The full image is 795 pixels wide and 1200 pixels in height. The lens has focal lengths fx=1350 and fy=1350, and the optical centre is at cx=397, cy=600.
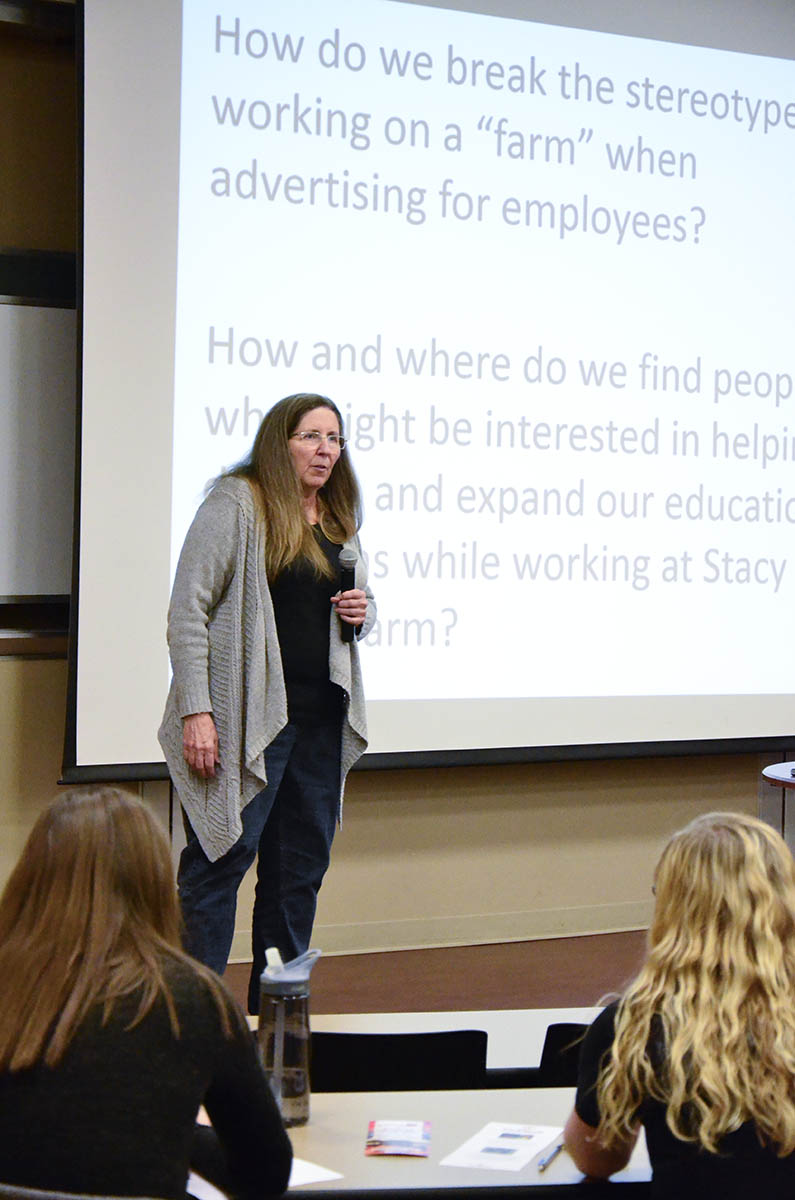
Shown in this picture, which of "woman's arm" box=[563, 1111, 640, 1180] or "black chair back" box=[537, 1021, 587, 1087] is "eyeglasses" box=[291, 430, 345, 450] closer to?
"black chair back" box=[537, 1021, 587, 1087]

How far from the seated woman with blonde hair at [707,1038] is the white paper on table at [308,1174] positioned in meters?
0.27

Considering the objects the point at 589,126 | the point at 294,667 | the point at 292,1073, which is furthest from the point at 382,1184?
the point at 589,126

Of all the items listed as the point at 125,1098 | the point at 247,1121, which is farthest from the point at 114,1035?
the point at 247,1121

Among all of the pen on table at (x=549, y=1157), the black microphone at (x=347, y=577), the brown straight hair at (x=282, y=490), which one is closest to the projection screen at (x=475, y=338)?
the brown straight hair at (x=282, y=490)

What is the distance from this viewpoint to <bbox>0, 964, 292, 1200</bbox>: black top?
1.21m

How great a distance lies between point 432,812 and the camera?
13.8 feet

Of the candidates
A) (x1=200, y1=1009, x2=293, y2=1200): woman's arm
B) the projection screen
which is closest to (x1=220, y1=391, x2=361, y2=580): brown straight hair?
the projection screen

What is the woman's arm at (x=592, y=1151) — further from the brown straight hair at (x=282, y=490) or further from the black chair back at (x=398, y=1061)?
the brown straight hair at (x=282, y=490)

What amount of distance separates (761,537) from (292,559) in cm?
222

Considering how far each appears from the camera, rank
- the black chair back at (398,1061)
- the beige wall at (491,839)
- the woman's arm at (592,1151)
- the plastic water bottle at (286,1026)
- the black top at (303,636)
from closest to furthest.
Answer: the woman's arm at (592,1151) → the plastic water bottle at (286,1026) → the black chair back at (398,1061) → the black top at (303,636) → the beige wall at (491,839)

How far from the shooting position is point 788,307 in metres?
4.48

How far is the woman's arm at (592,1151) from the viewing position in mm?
1424

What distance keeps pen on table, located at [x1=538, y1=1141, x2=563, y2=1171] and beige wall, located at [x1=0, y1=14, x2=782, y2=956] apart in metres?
2.51

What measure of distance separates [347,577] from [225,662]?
302mm
